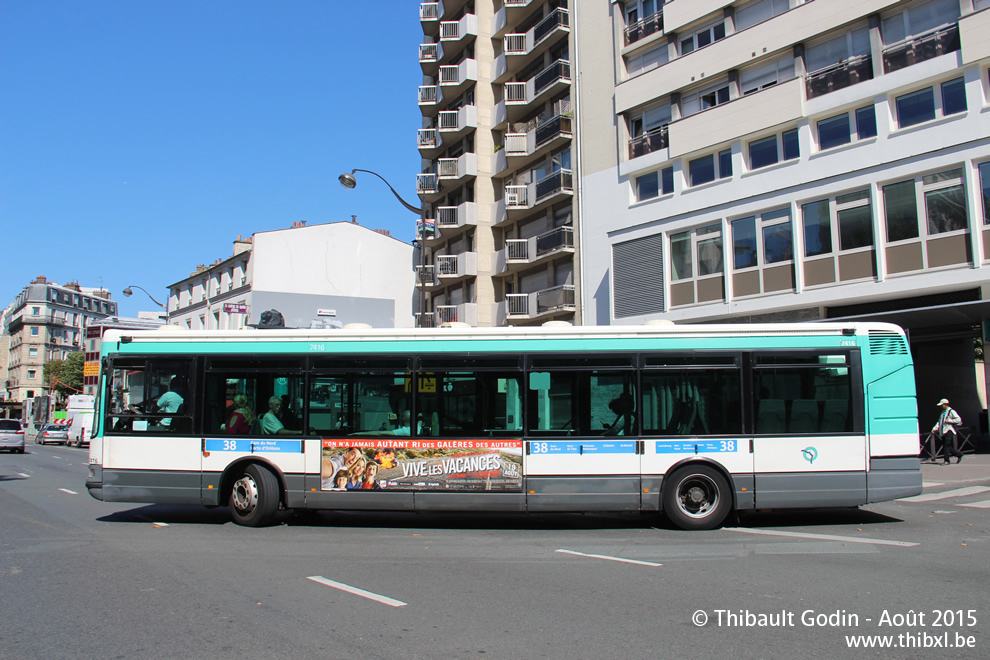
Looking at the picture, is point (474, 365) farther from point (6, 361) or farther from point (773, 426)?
point (6, 361)

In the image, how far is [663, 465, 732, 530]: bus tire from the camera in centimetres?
956

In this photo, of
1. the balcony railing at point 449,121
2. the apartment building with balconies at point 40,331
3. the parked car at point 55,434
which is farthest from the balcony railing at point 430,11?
the apartment building with balconies at point 40,331

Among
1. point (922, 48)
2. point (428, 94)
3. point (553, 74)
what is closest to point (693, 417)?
point (922, 48)

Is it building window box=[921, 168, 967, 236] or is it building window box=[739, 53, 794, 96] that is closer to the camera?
building window box=[921, 168, 967, 236]

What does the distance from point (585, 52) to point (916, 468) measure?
25.2 m

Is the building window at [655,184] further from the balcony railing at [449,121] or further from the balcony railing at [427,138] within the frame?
the balcony railing at [427,138]

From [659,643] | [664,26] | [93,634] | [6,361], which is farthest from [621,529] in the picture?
[6,361]

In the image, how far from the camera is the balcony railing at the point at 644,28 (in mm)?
26703

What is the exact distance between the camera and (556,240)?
3262 cm

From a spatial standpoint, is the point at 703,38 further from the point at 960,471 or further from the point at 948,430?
the point at 960,471

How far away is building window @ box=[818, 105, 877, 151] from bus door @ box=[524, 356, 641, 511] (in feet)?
49.0

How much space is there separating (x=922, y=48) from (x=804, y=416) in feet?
48.5

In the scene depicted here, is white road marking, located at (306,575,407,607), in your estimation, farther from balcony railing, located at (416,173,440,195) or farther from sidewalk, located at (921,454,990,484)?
balcony railing, located at (416,173,440,195)

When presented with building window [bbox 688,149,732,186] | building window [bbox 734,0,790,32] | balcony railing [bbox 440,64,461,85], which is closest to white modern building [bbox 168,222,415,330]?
balcony railing [bbox 440,64,461,85]
